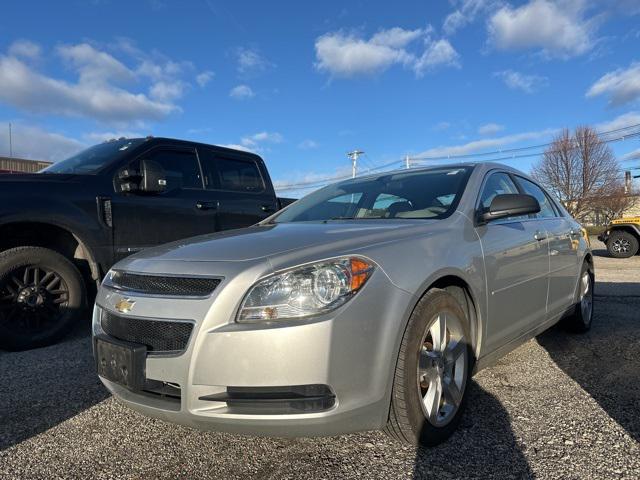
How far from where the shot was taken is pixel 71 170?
4.77 m

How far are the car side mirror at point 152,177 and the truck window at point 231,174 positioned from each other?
0.77m

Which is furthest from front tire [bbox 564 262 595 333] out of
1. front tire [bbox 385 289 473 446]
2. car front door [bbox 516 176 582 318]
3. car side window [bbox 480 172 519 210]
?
front tire [bbox 385 289 473 446]

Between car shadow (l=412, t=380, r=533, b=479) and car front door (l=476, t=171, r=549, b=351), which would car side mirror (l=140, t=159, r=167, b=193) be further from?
car shadow (l=412, t=380, r=533, b=479)

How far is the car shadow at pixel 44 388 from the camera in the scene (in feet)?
9.01

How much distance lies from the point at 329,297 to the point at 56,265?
317cm

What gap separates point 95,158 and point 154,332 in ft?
11.2

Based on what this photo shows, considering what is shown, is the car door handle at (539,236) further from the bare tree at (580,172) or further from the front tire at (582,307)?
the bare tree at (580,172)

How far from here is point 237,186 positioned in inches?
229

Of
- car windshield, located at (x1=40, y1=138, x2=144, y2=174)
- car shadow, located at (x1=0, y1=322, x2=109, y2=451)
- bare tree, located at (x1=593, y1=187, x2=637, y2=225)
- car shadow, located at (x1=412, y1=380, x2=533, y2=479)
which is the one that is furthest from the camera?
bare tree, located at (x1=593, y1=187, x2=637, y2=225)

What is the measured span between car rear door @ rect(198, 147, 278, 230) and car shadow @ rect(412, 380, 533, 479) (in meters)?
3.54

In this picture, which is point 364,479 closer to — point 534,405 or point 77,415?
point 534,405

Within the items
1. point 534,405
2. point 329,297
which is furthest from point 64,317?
point 534,405

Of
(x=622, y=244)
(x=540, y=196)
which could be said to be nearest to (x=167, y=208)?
(x=540, y=196)

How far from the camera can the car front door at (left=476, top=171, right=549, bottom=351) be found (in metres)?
2.93
